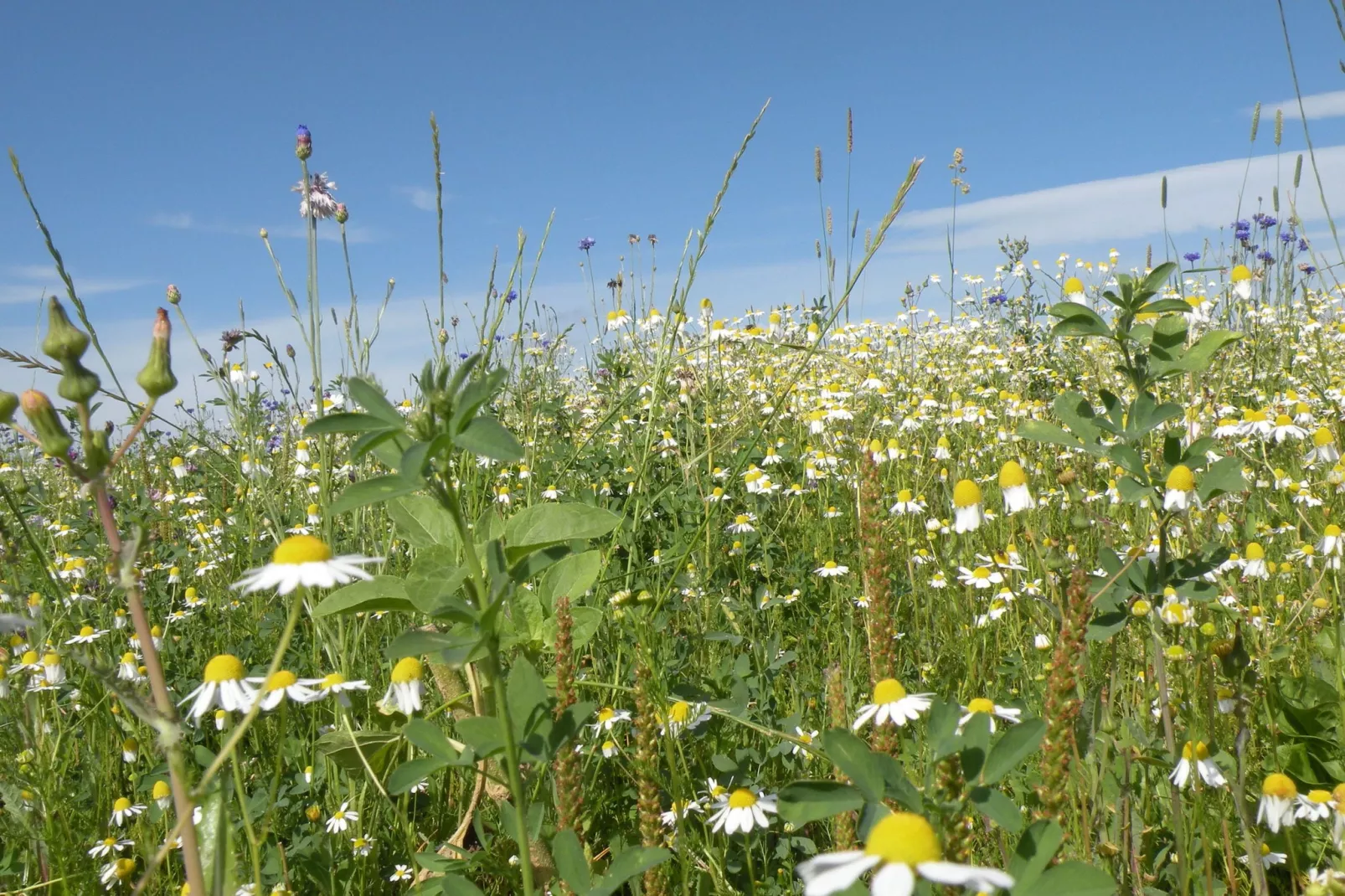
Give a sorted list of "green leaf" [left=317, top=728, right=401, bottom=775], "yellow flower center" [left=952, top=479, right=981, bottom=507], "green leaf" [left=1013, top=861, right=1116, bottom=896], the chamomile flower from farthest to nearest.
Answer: "yellow flower center" [left=952, top=479, right=981, bottom=507] < "green leaf" [left=317, top=728, right=401, bottom=775] < the chamomile flower < "green leaf" [left=1013, top=861, right=1116, bottom=896]

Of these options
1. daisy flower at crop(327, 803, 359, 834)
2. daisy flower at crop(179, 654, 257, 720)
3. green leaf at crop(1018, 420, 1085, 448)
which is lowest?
daisy flower at crop(327, 803, 359, 834)

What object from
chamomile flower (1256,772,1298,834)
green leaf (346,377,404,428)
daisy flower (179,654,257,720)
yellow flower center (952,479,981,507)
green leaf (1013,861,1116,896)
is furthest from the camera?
yellow flower center (952,479,981,507)

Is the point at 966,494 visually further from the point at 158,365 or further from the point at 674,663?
the point at 158,365

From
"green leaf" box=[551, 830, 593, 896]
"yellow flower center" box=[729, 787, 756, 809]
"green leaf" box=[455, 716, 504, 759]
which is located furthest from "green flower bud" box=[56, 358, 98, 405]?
"yellow flower center" box=[729, 787, 756, 809]

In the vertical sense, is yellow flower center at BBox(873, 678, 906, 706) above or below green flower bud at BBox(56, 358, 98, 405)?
below

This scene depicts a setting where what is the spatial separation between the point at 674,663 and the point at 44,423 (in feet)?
5.82

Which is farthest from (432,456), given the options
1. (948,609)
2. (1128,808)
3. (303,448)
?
(303,448)

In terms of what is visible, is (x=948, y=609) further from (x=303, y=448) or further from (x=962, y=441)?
(x=303, y=448)

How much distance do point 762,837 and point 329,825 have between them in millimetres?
928

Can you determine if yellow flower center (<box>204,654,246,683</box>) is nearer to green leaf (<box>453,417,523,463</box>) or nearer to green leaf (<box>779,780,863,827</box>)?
green leaf (<box>453,417,523,463</box>)

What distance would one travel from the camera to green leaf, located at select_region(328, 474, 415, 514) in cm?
93

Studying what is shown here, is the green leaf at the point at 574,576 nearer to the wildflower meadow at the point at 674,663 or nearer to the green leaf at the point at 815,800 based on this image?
the wildflower meadow at the point at 674,663

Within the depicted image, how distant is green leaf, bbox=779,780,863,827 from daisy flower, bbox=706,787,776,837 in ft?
2.47

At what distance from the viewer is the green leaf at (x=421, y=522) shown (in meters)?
1.72
